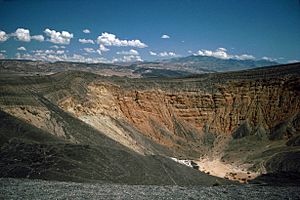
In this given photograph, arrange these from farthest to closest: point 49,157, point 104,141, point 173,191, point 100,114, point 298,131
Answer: point 298,131, point 100,114, point 104,141, point 49,157, point 173,191

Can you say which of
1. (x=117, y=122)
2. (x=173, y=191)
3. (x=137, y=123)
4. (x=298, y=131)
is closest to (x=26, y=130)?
(x=173, y=191)

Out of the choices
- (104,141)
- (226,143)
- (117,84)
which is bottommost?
(226,143)

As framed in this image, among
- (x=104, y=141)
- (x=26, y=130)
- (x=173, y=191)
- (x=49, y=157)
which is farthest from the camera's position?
(x=104, y=141)

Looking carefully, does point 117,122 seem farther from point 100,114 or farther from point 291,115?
point 291,115

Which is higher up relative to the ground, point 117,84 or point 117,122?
point 117,84

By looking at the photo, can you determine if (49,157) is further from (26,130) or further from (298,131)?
(298,131)

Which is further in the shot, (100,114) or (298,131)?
(298,131)

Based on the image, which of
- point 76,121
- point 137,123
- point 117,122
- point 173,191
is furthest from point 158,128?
point 173,191

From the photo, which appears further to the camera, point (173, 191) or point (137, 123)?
point (137, 123)

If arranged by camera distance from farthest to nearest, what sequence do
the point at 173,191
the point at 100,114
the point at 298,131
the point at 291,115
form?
1. the point at 291,115
2. the point at 298,131
3. the point at 100,114
4. the point at 173,191
